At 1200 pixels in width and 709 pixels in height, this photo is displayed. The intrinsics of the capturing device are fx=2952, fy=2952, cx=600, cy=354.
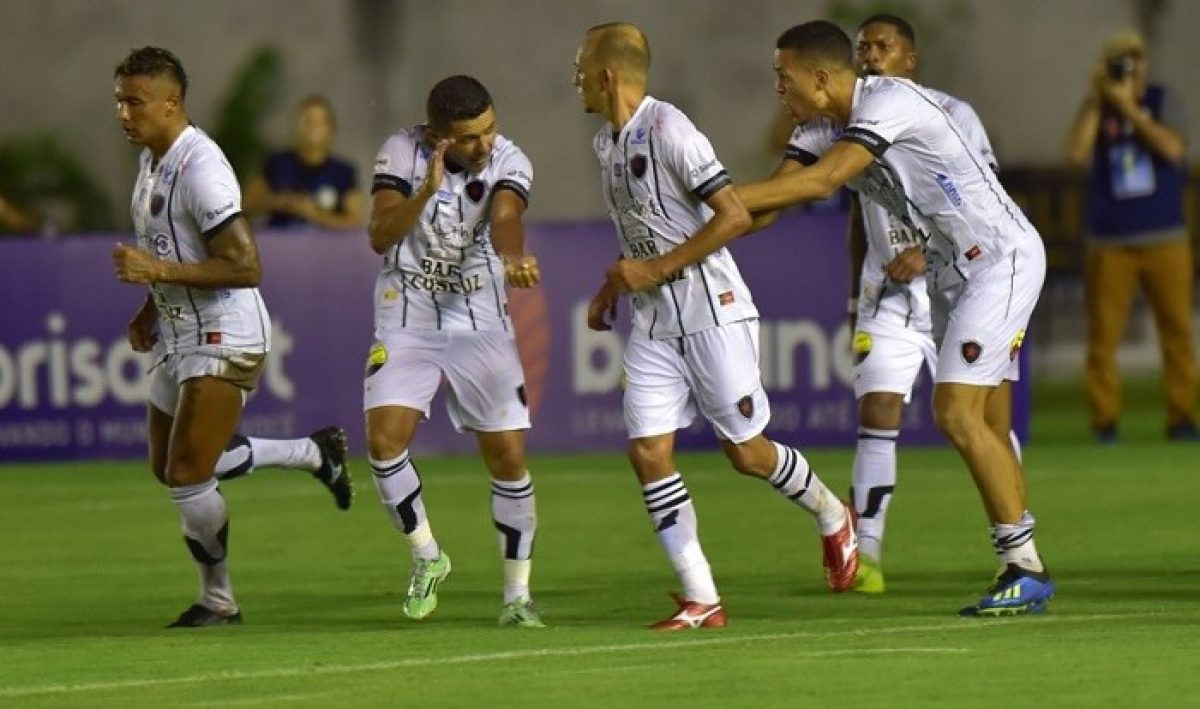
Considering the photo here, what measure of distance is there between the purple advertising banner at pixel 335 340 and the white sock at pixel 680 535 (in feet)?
26.2

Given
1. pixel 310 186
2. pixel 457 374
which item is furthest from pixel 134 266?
pixel 310 186

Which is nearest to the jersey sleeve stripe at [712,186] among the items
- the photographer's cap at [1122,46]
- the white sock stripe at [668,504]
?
the white sock stripe at [668,504]

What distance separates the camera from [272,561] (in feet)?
45.1

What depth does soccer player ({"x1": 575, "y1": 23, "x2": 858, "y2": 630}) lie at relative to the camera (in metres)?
10.4

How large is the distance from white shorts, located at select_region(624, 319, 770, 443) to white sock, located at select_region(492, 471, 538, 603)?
2.14 feet

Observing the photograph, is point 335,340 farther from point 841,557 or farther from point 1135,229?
point 841,557

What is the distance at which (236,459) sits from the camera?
12.0 meters

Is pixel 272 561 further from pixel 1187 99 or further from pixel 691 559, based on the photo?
pixel 1187 99

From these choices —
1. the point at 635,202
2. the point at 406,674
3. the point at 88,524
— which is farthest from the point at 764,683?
the point at 88,524

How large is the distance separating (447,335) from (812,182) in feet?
5.66

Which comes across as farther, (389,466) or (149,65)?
(389,466)

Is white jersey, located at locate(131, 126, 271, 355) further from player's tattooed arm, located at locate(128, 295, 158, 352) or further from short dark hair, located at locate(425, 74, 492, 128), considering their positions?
short dark hair, located at locate(425, 74, 492, 128)

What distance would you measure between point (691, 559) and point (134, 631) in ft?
7.12

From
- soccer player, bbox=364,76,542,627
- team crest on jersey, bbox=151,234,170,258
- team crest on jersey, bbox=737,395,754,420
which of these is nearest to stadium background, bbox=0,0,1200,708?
soccer player, bbox=364,76,542,627
